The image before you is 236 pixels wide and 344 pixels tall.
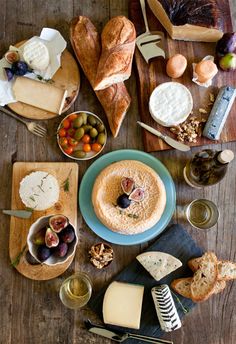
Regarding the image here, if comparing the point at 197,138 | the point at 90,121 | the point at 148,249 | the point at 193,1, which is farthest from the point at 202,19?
the point at 148,249

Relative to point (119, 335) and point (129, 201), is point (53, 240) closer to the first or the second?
point (129, 201)

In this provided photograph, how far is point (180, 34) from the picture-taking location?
177 centimetres

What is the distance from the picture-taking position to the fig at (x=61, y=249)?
1581 millimetres

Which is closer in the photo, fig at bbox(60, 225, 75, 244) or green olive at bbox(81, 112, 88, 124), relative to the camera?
fig at bbox(60, 225, 75, 244)

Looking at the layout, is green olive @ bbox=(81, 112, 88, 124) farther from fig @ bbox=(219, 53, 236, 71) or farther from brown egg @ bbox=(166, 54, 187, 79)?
fig @ bbox=(219, 53, 236, 71)

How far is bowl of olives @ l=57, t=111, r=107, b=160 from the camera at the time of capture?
1726mm

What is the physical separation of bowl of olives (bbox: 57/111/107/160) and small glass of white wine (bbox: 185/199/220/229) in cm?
40

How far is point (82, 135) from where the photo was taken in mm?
1721

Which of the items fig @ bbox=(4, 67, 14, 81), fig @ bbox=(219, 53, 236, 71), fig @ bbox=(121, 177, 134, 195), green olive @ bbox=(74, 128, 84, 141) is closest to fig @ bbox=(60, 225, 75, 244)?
fig @ bbox=(121, 177, 134, 195)

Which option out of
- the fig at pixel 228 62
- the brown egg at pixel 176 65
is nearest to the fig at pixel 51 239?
the brown egg at pixel 176 65

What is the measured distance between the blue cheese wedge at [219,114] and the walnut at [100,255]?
0.55 metres

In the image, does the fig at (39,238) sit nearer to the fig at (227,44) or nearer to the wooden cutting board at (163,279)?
the wooden cutting board at (163,279)

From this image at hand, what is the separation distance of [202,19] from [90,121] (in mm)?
546

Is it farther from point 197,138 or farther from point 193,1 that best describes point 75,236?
point 193,1
